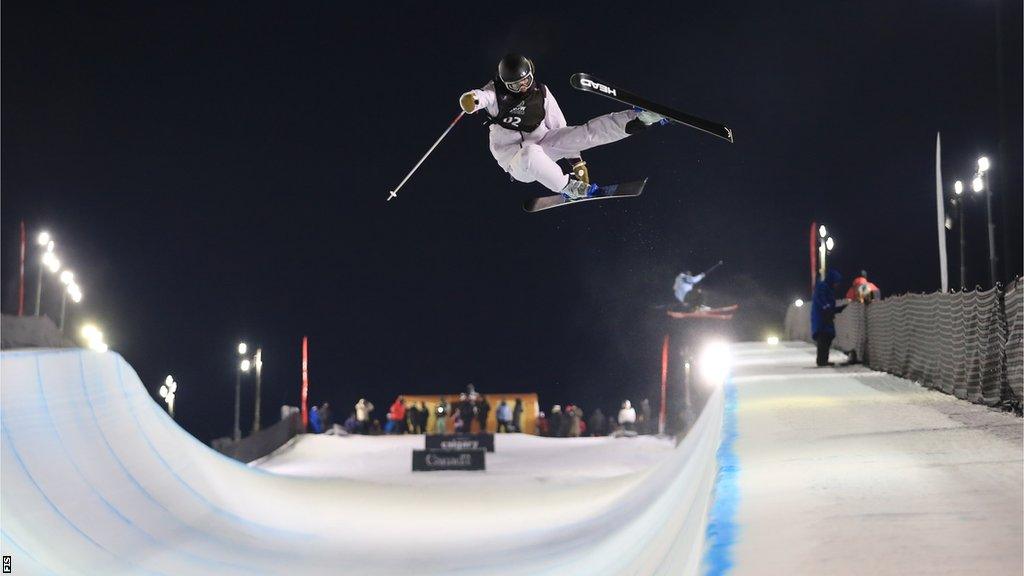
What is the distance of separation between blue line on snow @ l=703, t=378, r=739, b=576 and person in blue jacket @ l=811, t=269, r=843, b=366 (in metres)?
7.78

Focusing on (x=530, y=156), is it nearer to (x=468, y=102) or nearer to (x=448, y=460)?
(x=468, y=102)

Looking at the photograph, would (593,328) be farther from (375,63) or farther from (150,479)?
(150,479)

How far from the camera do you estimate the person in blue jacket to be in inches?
517

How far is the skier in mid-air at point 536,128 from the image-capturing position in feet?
Answer: 22.3

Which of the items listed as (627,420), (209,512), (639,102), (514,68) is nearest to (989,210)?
(627,420)

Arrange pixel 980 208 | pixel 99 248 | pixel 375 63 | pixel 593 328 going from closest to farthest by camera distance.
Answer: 1. pixel 375 63
2. pixel 980 208
3. pixel 99 248
4. pixel 593 328

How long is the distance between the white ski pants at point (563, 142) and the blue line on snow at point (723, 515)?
2.40 m

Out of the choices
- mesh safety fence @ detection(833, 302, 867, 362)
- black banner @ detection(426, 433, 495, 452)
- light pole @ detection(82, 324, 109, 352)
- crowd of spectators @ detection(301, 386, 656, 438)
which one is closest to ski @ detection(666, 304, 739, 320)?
crowd of spectators @ detection(301, 386, 656, 438)

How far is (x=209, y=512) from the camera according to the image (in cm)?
877

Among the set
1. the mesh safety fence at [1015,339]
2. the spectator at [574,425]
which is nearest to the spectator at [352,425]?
the spectator at [574,425]

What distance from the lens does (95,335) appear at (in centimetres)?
3175

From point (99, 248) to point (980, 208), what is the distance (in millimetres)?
36763

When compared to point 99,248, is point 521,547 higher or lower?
lower

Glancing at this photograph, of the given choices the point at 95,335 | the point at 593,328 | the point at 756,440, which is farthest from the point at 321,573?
the point at 593,328
